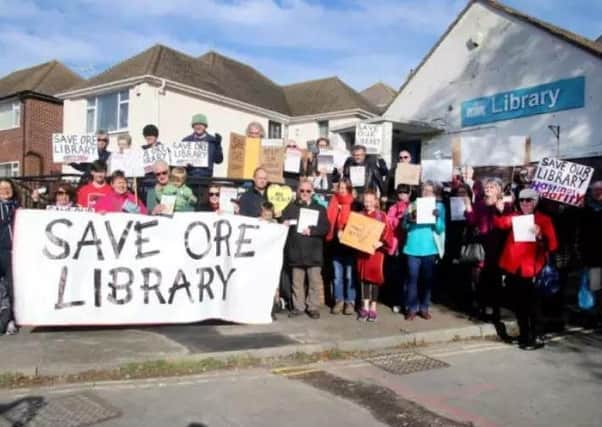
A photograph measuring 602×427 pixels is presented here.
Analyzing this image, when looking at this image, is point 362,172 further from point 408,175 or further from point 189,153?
point 189,153

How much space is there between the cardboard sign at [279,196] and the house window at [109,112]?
20651 mm

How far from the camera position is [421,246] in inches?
328

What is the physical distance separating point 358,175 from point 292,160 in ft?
3.46

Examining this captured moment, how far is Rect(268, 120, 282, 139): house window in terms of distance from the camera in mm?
32906

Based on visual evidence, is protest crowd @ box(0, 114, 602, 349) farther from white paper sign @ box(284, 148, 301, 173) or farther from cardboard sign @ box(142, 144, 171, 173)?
white paper sign @ box(284, 148, 301, 173)

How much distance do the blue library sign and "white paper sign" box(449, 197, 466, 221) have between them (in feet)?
37.9

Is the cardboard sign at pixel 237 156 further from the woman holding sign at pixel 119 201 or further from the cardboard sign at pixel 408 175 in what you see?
the cardboard sign at pixel 408 175

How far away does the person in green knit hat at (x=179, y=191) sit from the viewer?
26.6 feet

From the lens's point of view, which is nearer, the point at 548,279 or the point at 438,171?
the point at 548,279

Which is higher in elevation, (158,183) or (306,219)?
(158,183)

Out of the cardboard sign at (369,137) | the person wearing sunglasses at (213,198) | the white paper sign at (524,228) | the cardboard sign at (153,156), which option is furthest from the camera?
the cardboard sign at (369,137)

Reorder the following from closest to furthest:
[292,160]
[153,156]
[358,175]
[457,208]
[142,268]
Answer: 1. [142,268]
2. [457,208]
3. [153,156]
4. [358,175]
5. [292,160]

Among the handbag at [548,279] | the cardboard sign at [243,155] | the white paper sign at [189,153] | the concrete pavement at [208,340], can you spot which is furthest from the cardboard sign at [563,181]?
the white paper sign at [189,153]

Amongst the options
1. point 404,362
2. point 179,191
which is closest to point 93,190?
point 179,191
